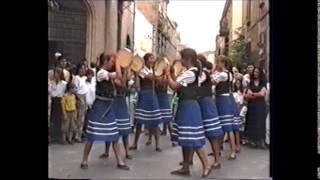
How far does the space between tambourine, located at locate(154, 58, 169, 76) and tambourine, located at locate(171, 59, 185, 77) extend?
0.17 feet

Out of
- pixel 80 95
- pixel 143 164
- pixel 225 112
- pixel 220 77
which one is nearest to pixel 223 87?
pixel 220 77

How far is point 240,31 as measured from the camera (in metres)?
3.87

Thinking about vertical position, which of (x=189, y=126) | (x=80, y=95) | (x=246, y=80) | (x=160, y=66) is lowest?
(x=189, y=126)

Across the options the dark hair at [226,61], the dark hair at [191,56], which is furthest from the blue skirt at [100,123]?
the dark hair at [226,61]

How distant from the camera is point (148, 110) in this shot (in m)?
3.82

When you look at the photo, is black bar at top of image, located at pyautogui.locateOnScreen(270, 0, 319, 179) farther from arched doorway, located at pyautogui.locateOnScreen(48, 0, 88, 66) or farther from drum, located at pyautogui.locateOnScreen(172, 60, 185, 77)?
arched doorway, located at pyautogui.locateOnScreen(48, 0, 88, 66)

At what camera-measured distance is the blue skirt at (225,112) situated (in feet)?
12.5

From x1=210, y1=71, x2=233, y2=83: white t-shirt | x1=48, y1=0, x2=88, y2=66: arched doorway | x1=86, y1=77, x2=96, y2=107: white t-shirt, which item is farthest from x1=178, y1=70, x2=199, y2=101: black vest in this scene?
x1=48, y1=0, x2=88, y2=66: arched doorway

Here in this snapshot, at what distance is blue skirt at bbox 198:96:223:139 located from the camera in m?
3.82

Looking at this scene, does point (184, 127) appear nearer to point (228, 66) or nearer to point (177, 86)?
point (177, 86)

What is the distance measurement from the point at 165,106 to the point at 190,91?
0.21 m

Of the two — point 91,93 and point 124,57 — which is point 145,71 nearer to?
point 124,57

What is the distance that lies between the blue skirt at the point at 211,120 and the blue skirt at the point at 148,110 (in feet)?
1.05
